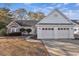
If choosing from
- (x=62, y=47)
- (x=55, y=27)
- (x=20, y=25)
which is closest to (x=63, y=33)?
(x=55, y=27)

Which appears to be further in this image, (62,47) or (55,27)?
(55,27)

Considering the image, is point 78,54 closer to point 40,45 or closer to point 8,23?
point 40,45

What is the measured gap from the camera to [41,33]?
11680 millimetres

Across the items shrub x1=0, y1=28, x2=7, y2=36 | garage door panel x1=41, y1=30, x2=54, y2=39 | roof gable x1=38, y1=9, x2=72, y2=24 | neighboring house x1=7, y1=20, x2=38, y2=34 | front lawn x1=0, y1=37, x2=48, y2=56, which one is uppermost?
roof gable x1=38, y1=9, x2=72, y2=24

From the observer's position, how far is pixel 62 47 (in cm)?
1155

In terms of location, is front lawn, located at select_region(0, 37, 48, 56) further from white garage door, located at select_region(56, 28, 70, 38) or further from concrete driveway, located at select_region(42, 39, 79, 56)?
white garage door, located at select_region(56, 28, 70, 38)

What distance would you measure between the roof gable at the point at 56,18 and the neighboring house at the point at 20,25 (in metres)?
0.21

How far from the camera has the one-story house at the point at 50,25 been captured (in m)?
11.6

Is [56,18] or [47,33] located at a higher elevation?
[56,18]

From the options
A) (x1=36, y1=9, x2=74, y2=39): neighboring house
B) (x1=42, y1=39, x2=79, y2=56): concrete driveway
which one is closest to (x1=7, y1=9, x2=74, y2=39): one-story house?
(x1=36, y1=9, x2=74, y2=39): neighboring house

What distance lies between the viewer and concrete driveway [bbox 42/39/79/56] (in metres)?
11.5

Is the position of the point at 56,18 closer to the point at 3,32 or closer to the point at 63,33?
the point at 63,33

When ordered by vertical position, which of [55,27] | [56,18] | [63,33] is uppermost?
[56,18]

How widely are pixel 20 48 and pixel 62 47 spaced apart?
2.68 ft
